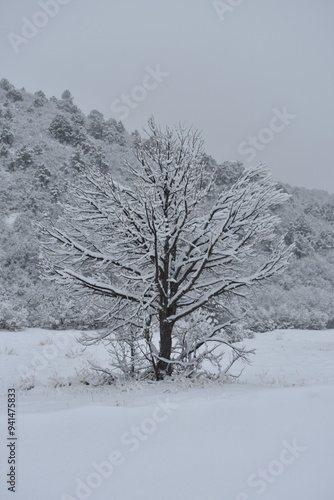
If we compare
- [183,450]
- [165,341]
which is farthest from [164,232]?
[183,450]

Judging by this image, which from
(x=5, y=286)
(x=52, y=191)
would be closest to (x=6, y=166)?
(x=52, y=191)

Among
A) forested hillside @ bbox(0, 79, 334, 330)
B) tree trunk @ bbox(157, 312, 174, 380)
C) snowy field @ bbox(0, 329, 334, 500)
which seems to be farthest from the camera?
forested hillside @ bbox(0, 79, 334, 330)

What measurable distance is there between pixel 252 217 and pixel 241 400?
3403mm

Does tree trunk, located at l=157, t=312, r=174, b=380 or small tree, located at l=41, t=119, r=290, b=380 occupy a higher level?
small tree, located at l=41, t=119, r=290, b=380

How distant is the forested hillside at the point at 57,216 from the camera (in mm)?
16156

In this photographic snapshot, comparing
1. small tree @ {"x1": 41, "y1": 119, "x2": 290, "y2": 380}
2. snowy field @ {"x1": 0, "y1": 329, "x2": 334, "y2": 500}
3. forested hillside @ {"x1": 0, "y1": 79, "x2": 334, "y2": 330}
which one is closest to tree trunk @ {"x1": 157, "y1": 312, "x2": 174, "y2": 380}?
small tree @ {"x1": 41, "y1": 119, "x2": 290, "y2": 380}

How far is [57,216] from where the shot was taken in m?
24.5

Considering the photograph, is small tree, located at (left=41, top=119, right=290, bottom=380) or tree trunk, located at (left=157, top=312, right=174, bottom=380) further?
tree trunk, located at (left=157, top=312, right=174, bottom=380)

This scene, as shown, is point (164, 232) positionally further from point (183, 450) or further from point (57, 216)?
point (57, 216)

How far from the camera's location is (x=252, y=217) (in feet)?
19.8

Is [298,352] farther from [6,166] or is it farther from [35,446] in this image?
[6,166]

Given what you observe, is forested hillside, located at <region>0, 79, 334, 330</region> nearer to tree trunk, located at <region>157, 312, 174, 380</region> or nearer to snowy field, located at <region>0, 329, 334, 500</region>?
tree trunk, located at <region>157, 312, 174, 380</region>

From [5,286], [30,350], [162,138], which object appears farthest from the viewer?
[5,286]

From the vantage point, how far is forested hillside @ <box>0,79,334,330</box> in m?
16.2
